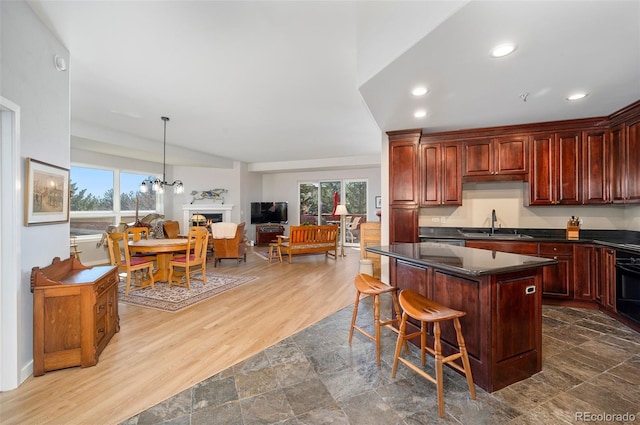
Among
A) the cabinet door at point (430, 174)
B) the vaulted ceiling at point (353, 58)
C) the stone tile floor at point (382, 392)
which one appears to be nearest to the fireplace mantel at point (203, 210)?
the vaulted ceiling at point (353, 58)

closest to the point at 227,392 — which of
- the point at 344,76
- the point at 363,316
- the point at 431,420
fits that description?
the point at 431,420

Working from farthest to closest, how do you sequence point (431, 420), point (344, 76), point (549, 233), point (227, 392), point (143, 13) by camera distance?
point (549, 233)
point (344, 76)
point (143, 13)
point (227, 392)
point (431, 420)

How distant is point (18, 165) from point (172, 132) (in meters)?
3.81

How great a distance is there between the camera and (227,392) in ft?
6.42

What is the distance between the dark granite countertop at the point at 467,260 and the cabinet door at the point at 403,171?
1.52 metres

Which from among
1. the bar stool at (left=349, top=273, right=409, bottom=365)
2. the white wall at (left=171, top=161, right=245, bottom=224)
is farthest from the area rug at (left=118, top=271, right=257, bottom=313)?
the white wall at (left=171, top=161, right=245, bottom=224)

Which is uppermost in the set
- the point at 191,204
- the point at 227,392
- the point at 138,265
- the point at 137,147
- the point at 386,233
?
the point at 137,147

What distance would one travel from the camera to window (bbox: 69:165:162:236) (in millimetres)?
6340

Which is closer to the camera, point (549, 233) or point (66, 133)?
point (66, 133)

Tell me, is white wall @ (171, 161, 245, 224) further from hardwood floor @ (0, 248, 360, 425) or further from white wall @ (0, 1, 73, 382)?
white wall @ (0, 1, 73, 382)

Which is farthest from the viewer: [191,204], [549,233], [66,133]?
[191,204]

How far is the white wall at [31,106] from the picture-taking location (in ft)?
6.43

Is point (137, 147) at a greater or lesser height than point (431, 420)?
greater

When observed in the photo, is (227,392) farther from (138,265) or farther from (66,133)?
(138,265)
